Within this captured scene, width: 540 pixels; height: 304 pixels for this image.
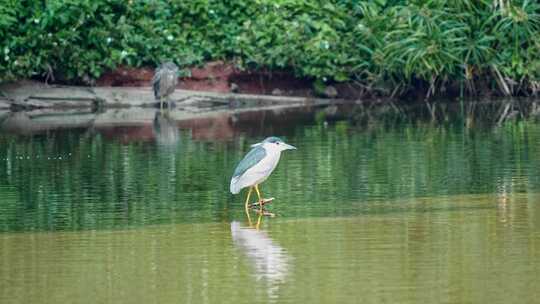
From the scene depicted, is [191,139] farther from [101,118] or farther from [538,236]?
[538,236]

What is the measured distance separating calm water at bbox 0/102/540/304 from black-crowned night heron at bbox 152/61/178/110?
5897mm

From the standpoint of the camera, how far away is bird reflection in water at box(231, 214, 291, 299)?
30.5 ft

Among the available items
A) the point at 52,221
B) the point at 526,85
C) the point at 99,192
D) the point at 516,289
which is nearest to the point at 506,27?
the point at 526,85

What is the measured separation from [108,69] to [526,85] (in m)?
7.39

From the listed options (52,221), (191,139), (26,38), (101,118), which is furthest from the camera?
(26,38)

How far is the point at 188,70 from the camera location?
27156mm

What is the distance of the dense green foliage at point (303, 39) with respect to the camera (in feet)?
86.3

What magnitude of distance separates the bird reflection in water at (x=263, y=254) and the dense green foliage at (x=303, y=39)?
588 inches

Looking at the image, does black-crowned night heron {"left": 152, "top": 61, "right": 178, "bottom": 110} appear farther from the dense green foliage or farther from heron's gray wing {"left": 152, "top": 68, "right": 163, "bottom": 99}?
the dense green foliage

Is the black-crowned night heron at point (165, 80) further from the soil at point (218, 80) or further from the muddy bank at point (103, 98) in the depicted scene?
the soil at point (218, 80)

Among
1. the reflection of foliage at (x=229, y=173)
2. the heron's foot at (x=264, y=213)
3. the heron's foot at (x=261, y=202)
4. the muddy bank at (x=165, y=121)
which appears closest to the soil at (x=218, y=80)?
the muddy bank at (x=165, y=121)

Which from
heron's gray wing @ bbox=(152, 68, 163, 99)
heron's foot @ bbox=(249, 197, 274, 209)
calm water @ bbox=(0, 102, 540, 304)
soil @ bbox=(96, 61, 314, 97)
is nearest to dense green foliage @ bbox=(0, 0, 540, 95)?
soil @ bbox=(96, 61, 314, 97)

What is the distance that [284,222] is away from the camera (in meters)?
11.8

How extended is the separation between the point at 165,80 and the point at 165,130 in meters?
4.37
